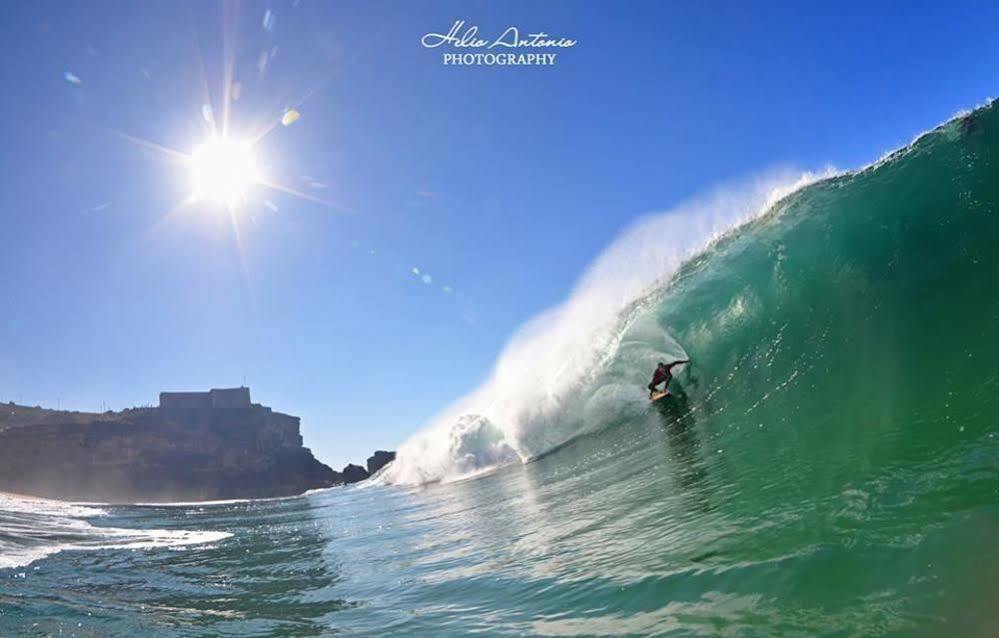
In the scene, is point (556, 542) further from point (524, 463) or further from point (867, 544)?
point (524, 463)

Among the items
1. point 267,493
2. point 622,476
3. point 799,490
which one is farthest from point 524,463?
point 267,493

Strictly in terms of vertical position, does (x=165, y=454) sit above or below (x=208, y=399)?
below

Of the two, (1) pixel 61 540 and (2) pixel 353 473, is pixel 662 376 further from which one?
(2) pixel 353 473

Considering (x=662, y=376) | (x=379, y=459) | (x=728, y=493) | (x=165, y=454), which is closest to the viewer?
(x=728, y=493)

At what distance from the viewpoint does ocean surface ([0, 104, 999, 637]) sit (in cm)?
272

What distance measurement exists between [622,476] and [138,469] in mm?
71688

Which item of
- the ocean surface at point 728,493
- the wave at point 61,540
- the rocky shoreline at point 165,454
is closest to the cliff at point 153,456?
the rocky shoreline at point 165,454

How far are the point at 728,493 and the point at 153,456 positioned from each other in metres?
77.5

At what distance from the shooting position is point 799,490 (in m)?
3.96

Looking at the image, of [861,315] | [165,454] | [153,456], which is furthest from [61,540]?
[165,454]

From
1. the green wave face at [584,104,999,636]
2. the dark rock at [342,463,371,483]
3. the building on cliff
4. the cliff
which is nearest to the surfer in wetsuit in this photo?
the green wave face at [584,104,999,636]

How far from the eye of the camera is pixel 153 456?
217ft

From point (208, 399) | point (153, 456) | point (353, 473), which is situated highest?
point (208, 399)

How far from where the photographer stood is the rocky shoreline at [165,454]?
2184 inches
